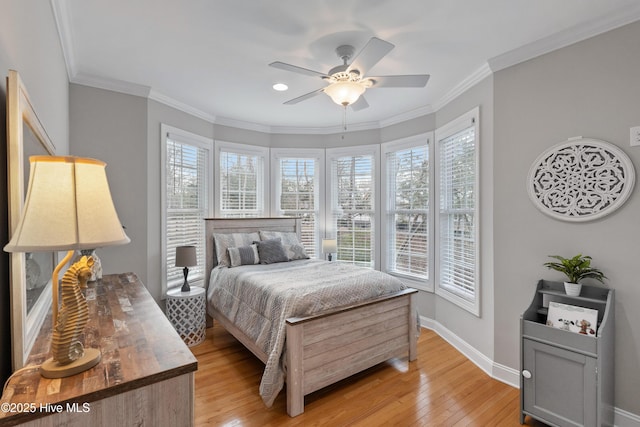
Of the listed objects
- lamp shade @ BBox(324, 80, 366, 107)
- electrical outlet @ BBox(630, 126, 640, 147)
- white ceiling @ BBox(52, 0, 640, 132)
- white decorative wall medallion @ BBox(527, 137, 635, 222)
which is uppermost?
white ceiling @ BBox(52, 0, 640, 132)

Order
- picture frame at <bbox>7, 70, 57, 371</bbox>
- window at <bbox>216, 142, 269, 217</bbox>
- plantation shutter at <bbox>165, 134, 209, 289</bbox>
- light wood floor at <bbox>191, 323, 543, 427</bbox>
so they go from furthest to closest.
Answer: window at <bbox>216, 142, 269, 217</bbox> < plantation shutter at <bbox>165, 134, 209, 289</bbox> < light wood floor at <bbox>191, 323, 543, 427</bbox> < picture frame at <bbox>7, 70, 57, 371</bbox>

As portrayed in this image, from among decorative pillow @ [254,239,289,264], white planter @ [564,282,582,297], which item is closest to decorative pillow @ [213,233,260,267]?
decorative pillow @ [254,239,289,264]

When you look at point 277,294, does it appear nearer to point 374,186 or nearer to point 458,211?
point 458,211

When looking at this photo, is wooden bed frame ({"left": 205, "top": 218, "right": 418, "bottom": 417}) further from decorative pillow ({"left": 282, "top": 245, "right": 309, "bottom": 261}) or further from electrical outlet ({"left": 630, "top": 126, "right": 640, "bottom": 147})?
electrical outlet ({"left": 630, "top": 126, "right": 640, "bottom": 147})

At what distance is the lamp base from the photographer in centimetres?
99

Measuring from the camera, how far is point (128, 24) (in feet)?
7.23

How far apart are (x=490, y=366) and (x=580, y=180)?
1732 millimetres

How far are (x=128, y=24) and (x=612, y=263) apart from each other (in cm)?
374

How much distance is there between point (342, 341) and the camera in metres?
2.56

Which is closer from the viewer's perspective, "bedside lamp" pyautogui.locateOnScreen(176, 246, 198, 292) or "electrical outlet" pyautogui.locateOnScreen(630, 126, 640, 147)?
"electrical outlet" pyautogui.locateOnScreen(630, 126, 640, 147)

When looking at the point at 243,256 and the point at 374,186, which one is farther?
the point at 374,186

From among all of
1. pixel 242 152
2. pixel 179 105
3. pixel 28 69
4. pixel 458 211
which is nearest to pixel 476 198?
pixel 458 211

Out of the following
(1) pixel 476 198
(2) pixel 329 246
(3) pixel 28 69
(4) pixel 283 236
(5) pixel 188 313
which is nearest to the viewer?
(3) pixel 28 69

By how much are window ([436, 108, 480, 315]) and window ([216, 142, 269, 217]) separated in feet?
8.28
